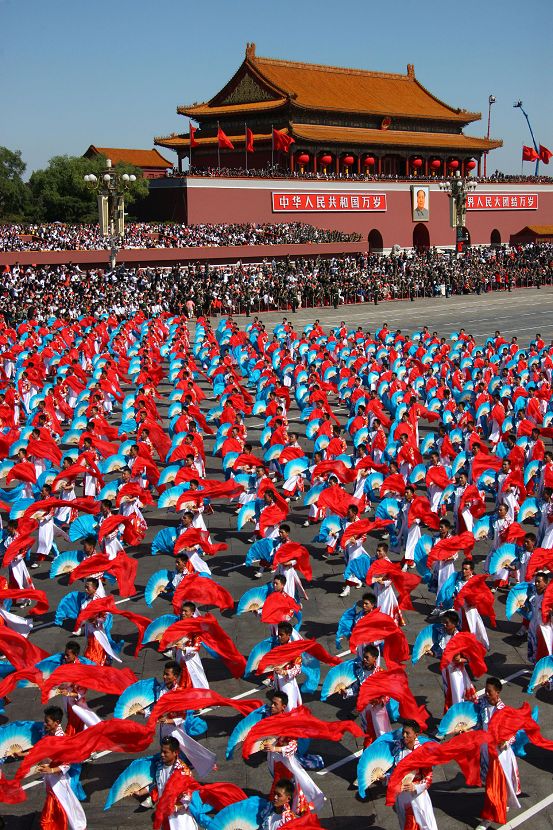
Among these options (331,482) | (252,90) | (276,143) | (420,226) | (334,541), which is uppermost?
(252,90)

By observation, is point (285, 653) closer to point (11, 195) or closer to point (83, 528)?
point (83, 528)

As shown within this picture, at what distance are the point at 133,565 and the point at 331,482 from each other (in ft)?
10.8

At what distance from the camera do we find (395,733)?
7688 millimetres

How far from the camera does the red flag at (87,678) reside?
8.20m

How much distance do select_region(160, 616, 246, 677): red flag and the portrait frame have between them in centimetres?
5603

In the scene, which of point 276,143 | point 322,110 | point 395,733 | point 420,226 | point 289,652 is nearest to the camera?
point 395,733

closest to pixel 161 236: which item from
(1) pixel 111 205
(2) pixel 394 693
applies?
(1) pixel 111 205

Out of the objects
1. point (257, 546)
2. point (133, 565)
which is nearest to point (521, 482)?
point (257, 546)

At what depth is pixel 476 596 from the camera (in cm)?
1003

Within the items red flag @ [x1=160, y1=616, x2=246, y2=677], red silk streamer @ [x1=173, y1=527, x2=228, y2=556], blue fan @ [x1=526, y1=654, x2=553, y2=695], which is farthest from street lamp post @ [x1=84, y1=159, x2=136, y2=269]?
blue fan @ [x1=526, y1=654, x2=553, y2=695]

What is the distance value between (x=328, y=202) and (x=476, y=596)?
4854cm

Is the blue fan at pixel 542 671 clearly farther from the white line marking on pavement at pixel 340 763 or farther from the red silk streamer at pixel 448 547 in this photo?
the red silk streamer at pixel 448 547

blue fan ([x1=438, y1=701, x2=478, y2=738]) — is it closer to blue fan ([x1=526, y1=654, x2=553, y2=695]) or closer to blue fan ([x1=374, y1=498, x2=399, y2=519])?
blue fan ([x1=526, y1=654, x2=553, y2=695])

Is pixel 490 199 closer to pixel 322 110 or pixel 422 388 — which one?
pixel 322 110
